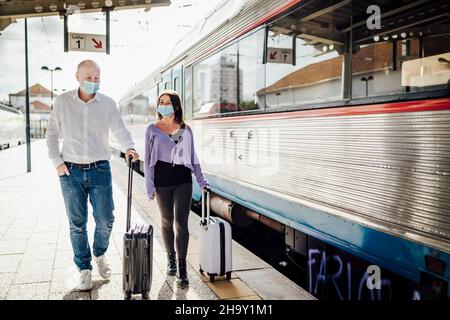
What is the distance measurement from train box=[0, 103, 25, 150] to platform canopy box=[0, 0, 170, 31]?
A: 20980 millimetres

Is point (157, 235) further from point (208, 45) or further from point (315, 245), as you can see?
point (208, 45)

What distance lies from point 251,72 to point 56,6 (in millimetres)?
4333

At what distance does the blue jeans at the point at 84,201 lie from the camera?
339 centimetres

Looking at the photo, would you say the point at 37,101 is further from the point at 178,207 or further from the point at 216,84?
the point at 178,207

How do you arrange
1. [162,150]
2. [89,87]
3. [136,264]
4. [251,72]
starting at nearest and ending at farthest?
[136,264], [89,87], [162,150], [251,72]

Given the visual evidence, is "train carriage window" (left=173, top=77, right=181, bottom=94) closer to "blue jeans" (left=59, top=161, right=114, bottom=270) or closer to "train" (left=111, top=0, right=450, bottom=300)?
"train" (left=111, top=0, right=450, bottom=300)

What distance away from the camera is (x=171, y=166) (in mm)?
3590

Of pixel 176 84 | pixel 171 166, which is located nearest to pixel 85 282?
pixel 171 166

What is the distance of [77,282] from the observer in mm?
3605

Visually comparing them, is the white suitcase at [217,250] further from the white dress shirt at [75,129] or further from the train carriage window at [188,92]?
the train carriage window at [188,92]

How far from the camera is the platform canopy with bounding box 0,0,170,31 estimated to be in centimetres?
716

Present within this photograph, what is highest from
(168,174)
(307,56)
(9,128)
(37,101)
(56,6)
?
(37,101)

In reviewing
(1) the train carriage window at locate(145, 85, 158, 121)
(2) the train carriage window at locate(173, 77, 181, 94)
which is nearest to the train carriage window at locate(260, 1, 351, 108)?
(2) the train carriage window at locate(173, 77, 181, 94)

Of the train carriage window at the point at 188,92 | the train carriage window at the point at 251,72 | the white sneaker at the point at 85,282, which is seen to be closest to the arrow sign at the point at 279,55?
the train carriage window at the point at 251,72
